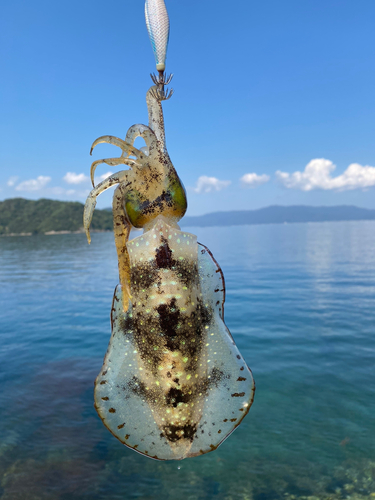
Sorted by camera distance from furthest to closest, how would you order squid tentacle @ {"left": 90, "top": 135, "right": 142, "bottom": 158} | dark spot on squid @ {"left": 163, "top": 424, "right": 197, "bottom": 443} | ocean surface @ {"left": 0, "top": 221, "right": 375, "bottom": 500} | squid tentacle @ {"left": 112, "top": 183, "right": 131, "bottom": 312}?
ocean surface @ {"left": 0, "top": 221, "right": 375, "bottom": 500}
dark spot on squid @ {"left": 163, "top": 424, "right": 197, "bottom": 443}
squid tentacle @ {"left": 112, "top": 183, "right": 131, "bottom": 312}
squid tentacle @ {"left": 90, "top": 135, "right": 142, "bottom": 158}

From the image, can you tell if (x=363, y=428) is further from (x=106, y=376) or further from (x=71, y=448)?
(x=106, y=376)

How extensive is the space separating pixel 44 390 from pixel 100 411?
950 cm

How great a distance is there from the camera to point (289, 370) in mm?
11750

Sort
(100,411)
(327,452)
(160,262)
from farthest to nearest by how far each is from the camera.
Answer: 1. (327,452)
2. (100,411)
3. (160,262)

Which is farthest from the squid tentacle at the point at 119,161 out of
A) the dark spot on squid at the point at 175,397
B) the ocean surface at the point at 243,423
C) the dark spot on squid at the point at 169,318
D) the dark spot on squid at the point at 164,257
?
the ocean surface at the point at 243,423

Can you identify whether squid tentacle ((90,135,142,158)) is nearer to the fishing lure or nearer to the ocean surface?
the fishing lure

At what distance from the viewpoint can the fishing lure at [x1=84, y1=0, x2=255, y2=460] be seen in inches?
116

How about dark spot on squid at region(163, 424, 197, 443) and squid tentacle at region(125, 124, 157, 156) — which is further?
dark spot on squid at region(163, 424, 197, 443)

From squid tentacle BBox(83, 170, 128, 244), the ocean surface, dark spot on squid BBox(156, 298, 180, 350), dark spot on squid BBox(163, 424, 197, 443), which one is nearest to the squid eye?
squid tentacle BBox(83, 170, 128, 244)

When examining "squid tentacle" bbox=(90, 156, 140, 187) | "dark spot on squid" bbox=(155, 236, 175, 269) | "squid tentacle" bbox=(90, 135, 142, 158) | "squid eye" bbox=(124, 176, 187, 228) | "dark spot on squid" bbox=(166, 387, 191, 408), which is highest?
"squid tentacle" bbox=(90, 135, 142, 158)

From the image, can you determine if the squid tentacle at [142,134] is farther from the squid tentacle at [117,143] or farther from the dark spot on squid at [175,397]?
the dark spot on squid at [175,397]

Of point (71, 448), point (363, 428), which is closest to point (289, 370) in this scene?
point (363, 428)

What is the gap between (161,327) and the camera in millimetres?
2943

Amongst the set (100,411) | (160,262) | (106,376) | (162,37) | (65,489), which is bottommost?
(65,489)
